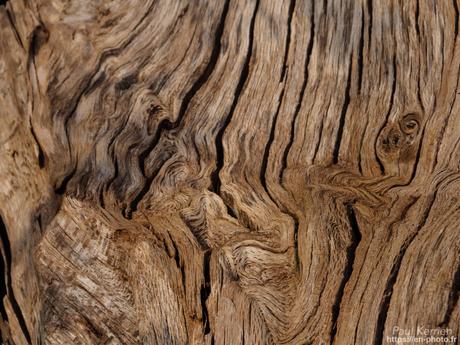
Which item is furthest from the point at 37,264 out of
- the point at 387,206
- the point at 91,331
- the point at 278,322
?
the point at 387,206

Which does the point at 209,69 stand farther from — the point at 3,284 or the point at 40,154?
the point at 3,284

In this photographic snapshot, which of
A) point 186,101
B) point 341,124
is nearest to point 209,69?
point 186,101

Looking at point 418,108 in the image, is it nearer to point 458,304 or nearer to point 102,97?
point 458,304

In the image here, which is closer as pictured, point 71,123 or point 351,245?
point 351,245

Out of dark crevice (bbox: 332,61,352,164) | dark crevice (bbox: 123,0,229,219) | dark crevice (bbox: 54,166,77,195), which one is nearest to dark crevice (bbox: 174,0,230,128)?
dark crevice (bbox: 123,0,229,219)

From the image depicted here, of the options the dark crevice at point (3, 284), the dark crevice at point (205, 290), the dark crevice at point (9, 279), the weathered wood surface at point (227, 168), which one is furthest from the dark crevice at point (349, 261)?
the dark crevice at point (3, 284)

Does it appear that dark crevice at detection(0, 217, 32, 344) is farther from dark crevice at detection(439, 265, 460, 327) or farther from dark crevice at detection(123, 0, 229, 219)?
dark crevice at detection(439, 265, 460, 327)

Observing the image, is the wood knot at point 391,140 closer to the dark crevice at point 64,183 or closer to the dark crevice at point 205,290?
the dark crevice at point 205,290
